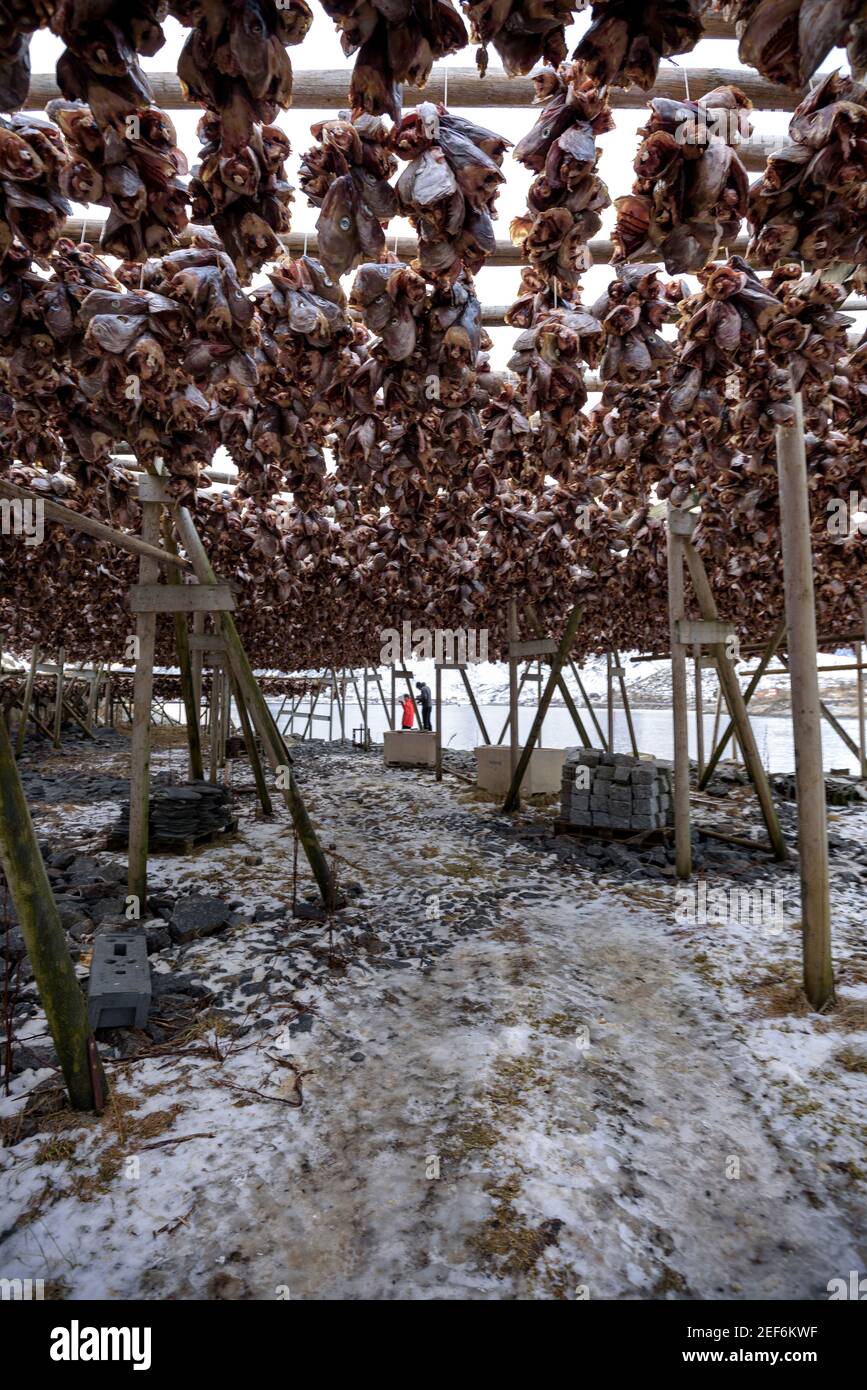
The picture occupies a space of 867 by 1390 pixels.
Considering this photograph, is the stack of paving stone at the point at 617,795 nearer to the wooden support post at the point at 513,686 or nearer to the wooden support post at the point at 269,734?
the wooden support post at the point at 513,686

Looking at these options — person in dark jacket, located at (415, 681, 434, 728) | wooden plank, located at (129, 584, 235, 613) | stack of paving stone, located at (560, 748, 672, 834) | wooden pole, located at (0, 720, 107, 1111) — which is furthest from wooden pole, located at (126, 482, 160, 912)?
person in dark jacket, located at (415, 681, 434, 728)

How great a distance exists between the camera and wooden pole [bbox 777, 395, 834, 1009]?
15.2 ft

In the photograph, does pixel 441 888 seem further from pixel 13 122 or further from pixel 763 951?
pixel 13 122

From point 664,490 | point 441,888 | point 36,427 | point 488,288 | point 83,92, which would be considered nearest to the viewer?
point 83,92


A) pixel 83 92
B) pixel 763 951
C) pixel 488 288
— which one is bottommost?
pixel 763 951

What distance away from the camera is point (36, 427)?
3.96 metres

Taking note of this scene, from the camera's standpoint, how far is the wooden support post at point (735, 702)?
8109mm

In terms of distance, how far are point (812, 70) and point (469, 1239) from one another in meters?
4.00

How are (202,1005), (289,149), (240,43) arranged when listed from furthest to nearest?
(202,1005) < (289,149) < (240,43)

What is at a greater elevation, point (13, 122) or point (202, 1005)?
point (13, 122)

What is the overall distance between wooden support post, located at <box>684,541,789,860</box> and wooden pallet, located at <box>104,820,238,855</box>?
7277 millimetres

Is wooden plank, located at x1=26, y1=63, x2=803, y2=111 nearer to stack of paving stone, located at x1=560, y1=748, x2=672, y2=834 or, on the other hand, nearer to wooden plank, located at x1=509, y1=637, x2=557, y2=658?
stack of paving stone, located at x1=560, y1=748, x2=672, y2=834

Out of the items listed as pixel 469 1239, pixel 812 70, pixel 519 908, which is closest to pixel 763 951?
pixel 519 908
